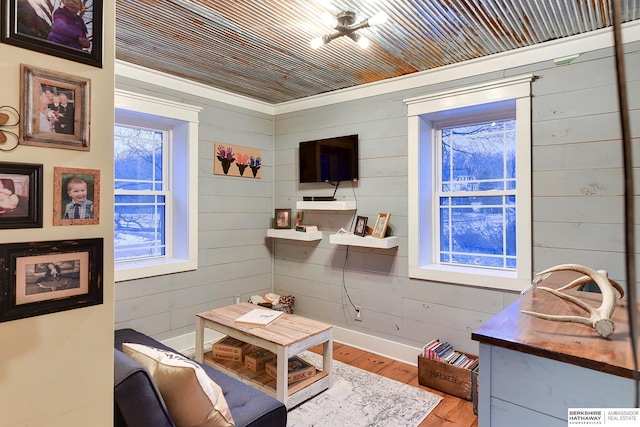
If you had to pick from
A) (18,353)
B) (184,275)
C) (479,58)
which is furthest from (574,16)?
(184,275)

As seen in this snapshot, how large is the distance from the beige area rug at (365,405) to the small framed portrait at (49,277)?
5.50ft

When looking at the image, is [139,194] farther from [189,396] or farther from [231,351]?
[189,396]

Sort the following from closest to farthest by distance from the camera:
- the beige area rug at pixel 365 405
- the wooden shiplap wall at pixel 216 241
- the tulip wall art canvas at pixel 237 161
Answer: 1. the beige area rug at pixel 365 405
2. the wooden shiplap wall at pixel 216 241
3. the tulip wall art canvas at pixel 237 161

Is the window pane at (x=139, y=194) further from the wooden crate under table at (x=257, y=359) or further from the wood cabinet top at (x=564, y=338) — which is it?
the wood cabinet top at (x=564, y=338)

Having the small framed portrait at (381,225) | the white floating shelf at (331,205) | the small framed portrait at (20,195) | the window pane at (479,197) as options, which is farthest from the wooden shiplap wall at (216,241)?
the small framed portrait at (20,195)

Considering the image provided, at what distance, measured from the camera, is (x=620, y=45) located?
1.18 ft

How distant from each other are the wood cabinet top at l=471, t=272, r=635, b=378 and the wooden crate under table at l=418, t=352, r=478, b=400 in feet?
4.66

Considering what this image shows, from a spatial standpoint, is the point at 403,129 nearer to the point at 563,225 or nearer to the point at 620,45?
the point at 563,225

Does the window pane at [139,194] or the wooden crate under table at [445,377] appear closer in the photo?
the wooden crate under table at [445,377]

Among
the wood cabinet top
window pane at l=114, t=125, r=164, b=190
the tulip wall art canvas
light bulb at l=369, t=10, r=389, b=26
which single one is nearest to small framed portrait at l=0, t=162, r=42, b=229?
the wood cabinet top

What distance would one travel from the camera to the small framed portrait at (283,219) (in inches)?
157

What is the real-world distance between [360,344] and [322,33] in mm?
2713

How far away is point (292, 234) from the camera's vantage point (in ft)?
12.4

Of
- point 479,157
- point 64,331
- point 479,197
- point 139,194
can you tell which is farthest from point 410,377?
point 139,194
